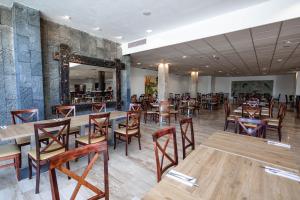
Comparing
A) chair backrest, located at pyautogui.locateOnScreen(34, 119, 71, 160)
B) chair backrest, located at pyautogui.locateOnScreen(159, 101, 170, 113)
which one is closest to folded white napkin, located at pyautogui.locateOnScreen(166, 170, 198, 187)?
chair backrest, located at pyautogui.locateOnScreen(34, 119, 71, 160)

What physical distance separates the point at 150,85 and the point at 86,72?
6747 millimetres

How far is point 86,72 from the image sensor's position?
4.98 meters

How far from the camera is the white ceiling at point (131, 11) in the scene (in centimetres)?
301

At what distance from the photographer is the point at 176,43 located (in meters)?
4.44

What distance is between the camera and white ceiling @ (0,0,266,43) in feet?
9.87

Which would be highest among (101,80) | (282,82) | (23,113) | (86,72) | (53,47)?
(53,47)

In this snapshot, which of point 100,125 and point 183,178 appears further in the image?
point 100,125

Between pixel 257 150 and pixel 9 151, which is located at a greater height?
pixel 257 150

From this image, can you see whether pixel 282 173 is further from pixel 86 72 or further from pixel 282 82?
pixel 282 82

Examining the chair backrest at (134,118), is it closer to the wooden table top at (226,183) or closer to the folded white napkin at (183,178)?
the wooden table top at (226,183)

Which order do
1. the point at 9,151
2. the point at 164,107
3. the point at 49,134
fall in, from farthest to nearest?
the point at 164,107 → the point at 9,151 → the point at 49,134

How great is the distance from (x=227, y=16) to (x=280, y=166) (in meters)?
3.38

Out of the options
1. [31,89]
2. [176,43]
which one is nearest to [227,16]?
[176,43]

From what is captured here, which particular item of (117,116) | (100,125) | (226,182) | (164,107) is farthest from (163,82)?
(226,182)
